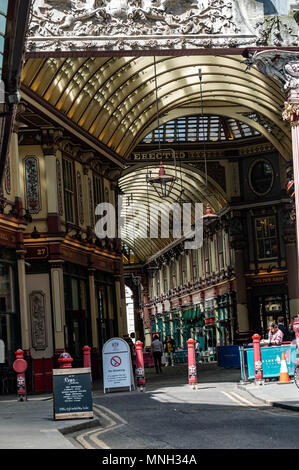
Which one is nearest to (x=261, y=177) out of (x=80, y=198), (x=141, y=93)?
(x=141, y=93)

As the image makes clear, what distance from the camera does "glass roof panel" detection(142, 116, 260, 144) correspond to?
5097 cm

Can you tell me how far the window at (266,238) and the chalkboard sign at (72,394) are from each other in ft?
122

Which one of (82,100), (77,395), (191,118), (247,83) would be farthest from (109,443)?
(191,118)

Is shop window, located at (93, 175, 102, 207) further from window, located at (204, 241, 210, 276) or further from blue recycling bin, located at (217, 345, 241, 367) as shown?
window, located at (204, 241, 210, 276)

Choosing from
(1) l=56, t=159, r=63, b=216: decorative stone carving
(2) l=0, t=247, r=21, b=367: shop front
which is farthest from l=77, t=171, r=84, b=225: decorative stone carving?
(2) l=0, t=247, r=21, b=367: shop front

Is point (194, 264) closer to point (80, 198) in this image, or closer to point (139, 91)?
point (139, 91)

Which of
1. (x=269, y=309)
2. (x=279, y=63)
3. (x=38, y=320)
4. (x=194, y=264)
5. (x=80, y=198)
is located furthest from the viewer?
(x=194, y=264)

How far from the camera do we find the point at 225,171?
54.2 meters

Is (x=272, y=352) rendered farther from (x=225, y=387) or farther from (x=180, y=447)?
(x=180, y=447)

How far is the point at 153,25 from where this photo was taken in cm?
2269

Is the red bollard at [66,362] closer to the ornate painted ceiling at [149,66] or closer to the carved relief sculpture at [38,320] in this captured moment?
the carved relief sculpture at [38,320]

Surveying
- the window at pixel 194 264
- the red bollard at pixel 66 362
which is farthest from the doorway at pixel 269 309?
the red bollard at pixel 66 362

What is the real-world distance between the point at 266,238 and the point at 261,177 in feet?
11.1

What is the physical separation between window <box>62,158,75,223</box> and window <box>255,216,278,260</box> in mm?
21102
